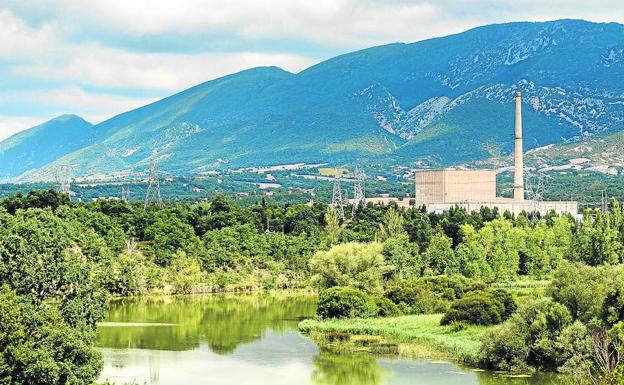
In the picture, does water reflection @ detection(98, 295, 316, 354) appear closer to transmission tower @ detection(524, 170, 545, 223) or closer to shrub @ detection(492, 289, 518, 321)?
shrub @ detection(492, 289, 518, 321)

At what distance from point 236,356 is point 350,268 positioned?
16532 mm

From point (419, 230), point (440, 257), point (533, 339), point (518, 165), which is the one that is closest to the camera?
point (533, 339)

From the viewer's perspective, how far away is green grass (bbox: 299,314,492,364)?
38.0 meters

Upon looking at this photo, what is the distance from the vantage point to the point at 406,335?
41.2 m

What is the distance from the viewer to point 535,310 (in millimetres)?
33906

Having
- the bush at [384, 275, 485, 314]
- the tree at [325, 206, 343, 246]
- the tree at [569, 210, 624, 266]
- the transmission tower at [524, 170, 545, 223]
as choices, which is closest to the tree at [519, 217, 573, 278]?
the tree at [569, 210, 624, 266]

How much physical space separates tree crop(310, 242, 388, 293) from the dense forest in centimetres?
8

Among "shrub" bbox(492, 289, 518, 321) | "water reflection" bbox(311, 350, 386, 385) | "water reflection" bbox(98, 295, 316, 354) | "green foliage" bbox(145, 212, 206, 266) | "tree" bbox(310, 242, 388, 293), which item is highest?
"green foliage" bbox(145, 212, 206, 266)

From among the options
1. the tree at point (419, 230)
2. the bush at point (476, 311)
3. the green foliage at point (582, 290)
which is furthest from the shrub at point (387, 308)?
the tree at point (419, 230)

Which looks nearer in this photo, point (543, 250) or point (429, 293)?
point (429, 293)

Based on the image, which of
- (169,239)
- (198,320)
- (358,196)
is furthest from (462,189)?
(198,320)

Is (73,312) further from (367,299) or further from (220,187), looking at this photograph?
(220,187)

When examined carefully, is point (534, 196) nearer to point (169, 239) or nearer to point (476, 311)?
point (169, 239)

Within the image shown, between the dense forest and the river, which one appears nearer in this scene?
the dense forest
